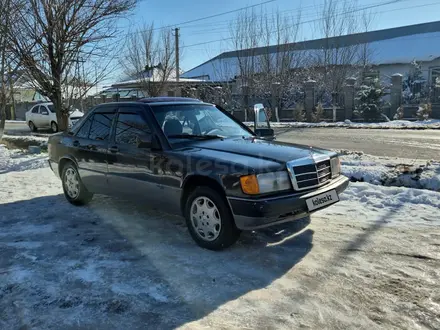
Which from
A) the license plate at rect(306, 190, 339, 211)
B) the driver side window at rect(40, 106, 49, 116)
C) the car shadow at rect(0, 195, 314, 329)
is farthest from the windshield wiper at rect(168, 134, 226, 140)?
the driver side window at rect(40, 106, 49, 116)

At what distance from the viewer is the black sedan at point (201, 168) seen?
3.88 m

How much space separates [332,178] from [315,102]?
23575mm

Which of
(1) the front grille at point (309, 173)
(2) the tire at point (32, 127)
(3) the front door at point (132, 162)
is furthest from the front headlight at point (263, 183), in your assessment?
(2) the tire at point (32, 127)

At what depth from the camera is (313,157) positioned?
431cm

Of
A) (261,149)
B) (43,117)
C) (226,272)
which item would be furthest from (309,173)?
(43,117)

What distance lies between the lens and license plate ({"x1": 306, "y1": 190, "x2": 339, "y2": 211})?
4035 millimetres

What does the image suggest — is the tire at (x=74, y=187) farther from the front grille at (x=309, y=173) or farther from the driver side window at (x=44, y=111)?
the driver side window at (x=44, y=111)

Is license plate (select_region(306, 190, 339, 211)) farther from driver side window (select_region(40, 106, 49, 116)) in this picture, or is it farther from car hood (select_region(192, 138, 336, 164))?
driver side window (select_region(40, 106, 49, 116))

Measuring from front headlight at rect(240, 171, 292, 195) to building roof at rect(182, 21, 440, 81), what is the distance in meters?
27.2

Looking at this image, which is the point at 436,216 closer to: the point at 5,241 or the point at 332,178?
the point at 332,178

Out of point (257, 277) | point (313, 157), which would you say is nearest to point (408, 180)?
point (313, 157)

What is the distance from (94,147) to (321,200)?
10.7 feet

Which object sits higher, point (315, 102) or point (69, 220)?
point (315, 102)

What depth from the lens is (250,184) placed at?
150 inches
